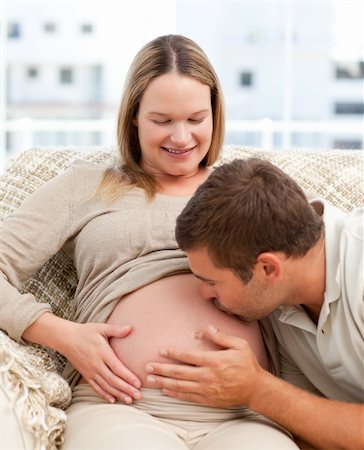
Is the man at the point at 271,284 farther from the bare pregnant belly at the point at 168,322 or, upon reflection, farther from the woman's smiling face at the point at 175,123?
the woman's smiling face at the point at 175,123

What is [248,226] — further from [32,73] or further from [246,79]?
[32,73]

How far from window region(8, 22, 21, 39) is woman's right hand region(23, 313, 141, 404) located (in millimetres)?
17812

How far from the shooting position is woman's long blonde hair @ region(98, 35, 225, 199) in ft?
6.37

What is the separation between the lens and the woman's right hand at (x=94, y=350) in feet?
5.31

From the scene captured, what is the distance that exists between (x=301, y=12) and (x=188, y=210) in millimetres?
17243

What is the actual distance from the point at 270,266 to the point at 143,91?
0.67 metres

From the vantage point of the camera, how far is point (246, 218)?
1449mm

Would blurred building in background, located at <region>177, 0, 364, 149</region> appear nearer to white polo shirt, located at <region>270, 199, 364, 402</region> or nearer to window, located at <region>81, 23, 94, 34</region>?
window, located at <region>81, 23, 94, 34</region>

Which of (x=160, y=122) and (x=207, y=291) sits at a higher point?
(x=160, y=122)

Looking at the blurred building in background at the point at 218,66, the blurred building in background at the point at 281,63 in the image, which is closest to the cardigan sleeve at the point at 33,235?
the blurred building in background at the point at 281,63

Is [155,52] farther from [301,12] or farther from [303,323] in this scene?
[301,12]

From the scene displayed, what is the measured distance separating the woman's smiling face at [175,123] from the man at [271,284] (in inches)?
16.0

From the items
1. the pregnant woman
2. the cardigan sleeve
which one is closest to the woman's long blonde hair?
the pregnant woman

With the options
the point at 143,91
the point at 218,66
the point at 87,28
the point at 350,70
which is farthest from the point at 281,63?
A: the point at 143,91
